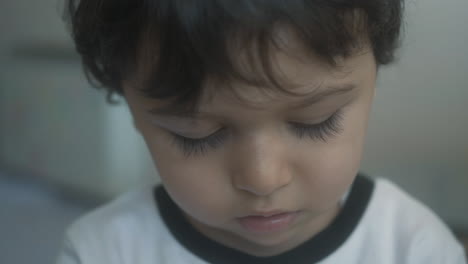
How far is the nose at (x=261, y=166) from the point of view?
1.47ft

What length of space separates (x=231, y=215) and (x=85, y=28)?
0.23m

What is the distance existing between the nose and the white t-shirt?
Answer: 0.19m

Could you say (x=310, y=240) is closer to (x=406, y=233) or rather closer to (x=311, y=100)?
(x=406, y=233)

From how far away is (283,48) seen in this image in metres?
0.41

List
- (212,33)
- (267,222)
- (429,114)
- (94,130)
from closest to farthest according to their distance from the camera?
(212,33)
(267,222)
(429,114)
(94,130)

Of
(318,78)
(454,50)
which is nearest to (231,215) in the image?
(318,78)

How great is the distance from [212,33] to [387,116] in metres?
0.67

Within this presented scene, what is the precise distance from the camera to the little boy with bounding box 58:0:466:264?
41 centimetres

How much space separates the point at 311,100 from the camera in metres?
0.44

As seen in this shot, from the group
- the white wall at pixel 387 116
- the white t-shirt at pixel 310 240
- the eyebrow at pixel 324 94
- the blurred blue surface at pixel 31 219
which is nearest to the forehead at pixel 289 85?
the eyebrow at pixel 324 94

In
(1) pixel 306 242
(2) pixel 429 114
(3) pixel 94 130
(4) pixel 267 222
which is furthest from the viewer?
(3) pixel 94 130

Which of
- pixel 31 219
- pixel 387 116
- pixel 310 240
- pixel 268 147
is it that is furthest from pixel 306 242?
pixel 31 219

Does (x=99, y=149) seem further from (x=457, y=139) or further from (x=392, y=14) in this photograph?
(x=392, y=14)

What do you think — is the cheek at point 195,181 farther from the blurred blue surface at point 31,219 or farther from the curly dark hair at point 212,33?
the blurred blue surface at point 31,219
